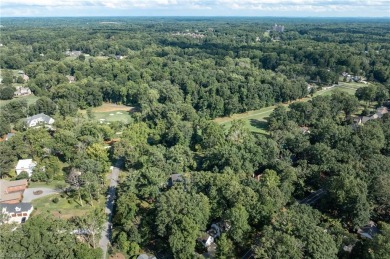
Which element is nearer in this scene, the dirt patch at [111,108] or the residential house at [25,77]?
the dirt patch at [111,108]

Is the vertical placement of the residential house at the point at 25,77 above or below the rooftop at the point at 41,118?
above

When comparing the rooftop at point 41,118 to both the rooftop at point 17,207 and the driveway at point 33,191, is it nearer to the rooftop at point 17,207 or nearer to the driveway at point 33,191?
the driveway at point 33,191

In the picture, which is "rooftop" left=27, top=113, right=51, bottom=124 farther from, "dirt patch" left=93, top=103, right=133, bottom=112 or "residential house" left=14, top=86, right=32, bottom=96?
"residential house" left=14, top=86, right=32, bottom=96

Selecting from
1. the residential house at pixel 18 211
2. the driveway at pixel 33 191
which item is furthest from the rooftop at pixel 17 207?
the driveway at pixel 33 191

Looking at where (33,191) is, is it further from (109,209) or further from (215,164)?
(215,164)

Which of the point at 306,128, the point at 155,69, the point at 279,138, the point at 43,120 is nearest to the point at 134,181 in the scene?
the point at 279,138

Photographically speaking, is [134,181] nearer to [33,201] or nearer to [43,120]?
[33,201]
